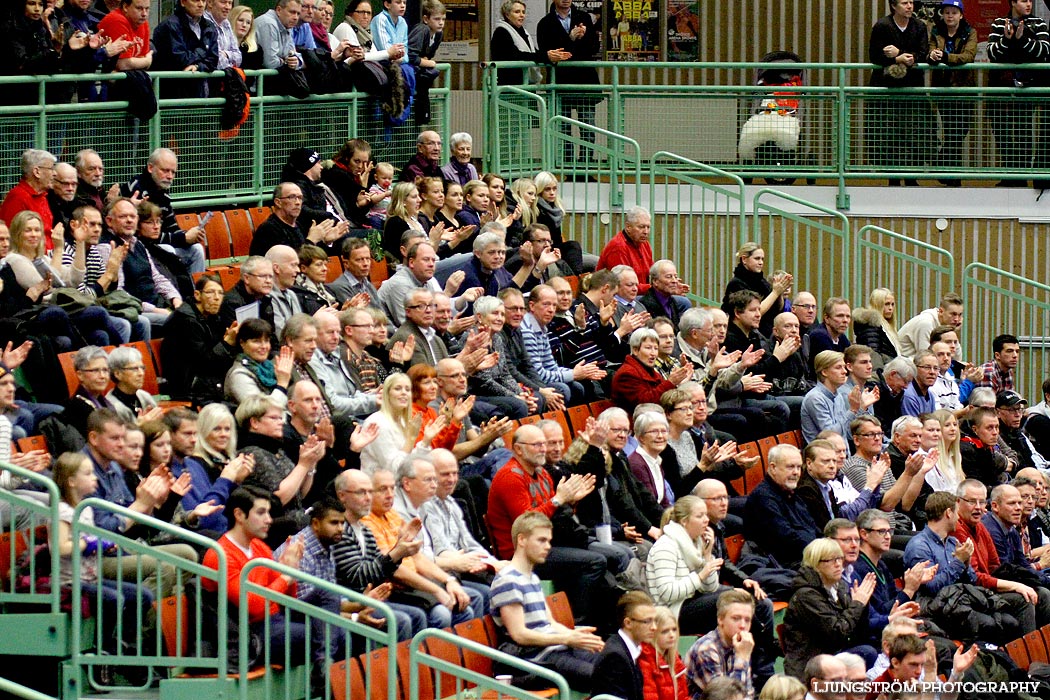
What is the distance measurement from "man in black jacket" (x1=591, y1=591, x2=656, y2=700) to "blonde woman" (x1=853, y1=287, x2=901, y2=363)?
21.2ft

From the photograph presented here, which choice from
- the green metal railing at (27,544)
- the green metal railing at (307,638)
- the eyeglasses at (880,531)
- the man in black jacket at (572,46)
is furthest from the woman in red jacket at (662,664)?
the man in black jacket at (572,46)

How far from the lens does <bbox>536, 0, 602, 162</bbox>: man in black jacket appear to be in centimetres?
1788

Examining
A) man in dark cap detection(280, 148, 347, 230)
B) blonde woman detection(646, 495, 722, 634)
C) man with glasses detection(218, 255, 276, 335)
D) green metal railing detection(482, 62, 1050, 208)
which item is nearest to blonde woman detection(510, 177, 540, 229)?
man in dark cap detection(280, 148, 347, 230)

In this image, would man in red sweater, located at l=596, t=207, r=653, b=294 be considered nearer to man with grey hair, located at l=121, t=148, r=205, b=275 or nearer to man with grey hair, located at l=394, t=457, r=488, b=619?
man with grey hair, located at l=121, t=148, r=205, b=275

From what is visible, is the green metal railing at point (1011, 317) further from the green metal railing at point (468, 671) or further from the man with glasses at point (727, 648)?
the green metal railing at point (468, 671)

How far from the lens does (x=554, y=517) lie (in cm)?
1084

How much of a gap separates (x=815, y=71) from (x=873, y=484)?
8.21 metres

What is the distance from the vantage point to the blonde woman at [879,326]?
15.7 metres

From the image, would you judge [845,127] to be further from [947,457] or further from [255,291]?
[255,291]

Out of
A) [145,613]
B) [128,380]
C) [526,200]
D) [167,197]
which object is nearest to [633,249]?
[526,200]

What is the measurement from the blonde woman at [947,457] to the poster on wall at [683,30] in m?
7.75

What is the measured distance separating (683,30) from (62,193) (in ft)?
31.5

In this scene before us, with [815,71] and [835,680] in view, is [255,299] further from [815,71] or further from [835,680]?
[815,71]

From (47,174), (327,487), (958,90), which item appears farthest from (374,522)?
(958,90)
